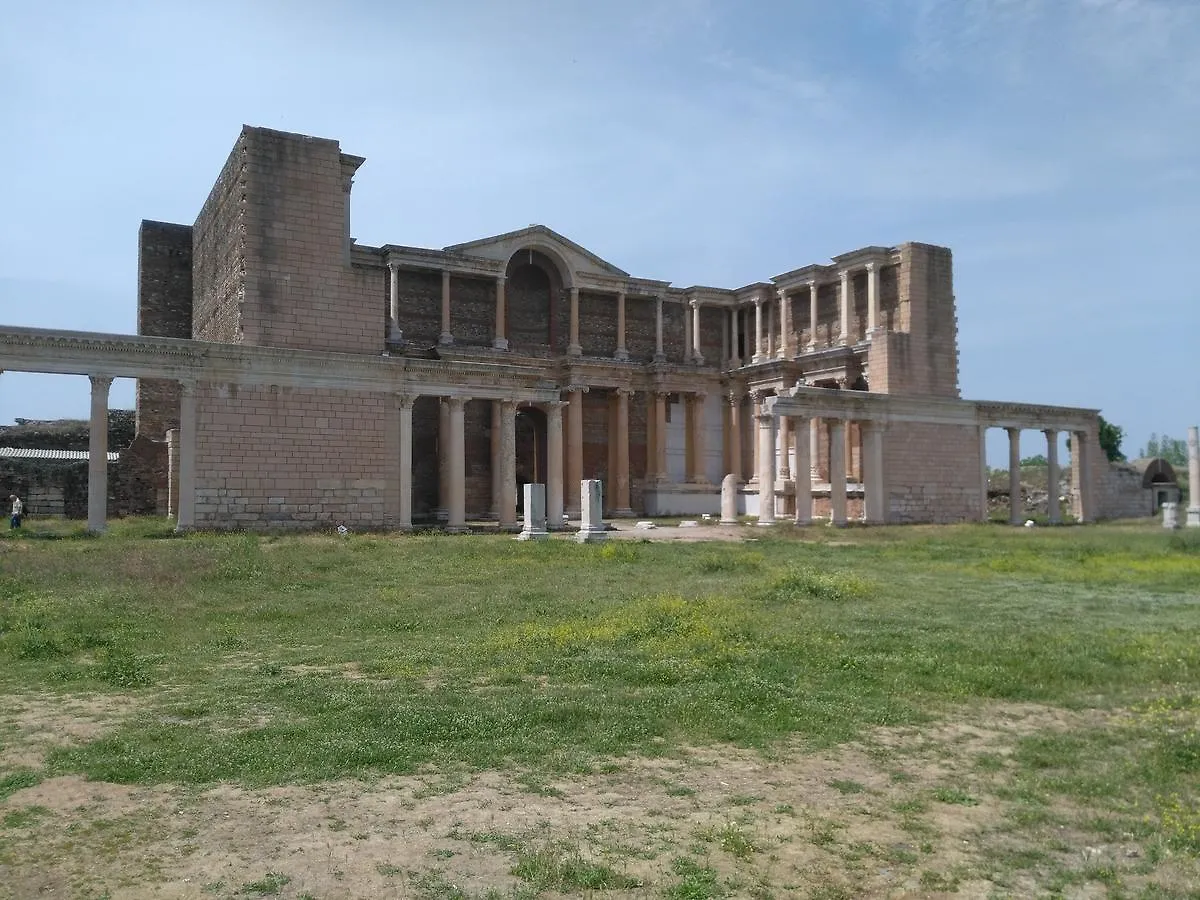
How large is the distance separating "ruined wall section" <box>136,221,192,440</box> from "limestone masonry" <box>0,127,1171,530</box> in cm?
8

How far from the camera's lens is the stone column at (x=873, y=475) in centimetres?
3312

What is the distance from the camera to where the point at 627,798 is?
5578 millimetres

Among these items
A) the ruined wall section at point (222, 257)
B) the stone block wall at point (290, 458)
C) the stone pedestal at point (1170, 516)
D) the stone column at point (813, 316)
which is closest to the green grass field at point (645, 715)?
the stone block wall at point (290, 458)

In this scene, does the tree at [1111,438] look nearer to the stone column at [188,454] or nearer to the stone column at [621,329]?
the stone column at [621,329]

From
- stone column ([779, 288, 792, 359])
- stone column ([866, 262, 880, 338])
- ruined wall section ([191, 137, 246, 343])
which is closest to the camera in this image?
ruined wall section ([191, 137, 246, 343])

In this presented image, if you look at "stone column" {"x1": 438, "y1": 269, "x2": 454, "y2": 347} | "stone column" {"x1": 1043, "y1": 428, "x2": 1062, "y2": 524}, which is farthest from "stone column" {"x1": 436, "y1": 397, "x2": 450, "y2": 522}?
"stone column" {"x1": 1043, "y1": 428, "x2": 1062, "y2": 524}

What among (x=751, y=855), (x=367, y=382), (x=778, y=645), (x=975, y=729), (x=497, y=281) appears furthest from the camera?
(x=497, y=281)

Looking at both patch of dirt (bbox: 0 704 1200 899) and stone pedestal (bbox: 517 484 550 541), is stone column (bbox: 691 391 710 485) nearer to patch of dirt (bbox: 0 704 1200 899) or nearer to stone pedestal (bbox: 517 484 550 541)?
stone pedestal (bbox: 517 484 550 541)

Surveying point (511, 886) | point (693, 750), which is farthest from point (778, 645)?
point (511, 886)

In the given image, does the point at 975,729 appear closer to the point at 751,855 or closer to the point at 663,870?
the point at 751,855

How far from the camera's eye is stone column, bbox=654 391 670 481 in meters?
40.0

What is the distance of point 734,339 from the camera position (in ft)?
141

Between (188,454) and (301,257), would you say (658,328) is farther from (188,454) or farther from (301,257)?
(188,454)

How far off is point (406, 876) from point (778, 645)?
20.0 feet
